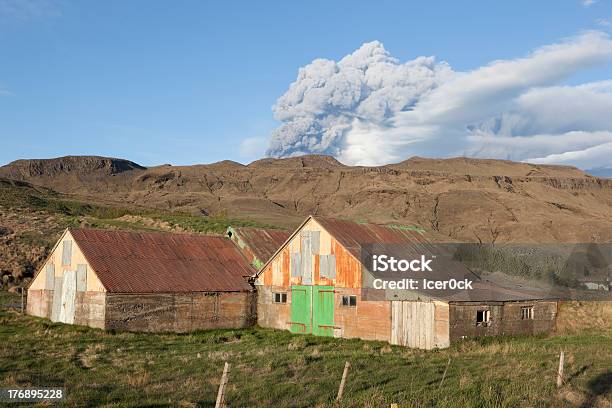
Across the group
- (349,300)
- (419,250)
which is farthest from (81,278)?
(419,250)

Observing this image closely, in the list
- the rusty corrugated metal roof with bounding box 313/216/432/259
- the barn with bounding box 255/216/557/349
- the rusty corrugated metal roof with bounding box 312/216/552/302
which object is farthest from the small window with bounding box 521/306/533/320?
the rusty corrugated metal roof with bounding box 313/216/432/259

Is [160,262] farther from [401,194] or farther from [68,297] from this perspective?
[401,194]

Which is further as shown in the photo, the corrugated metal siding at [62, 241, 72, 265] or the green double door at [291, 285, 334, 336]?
the corrugated metal siding at [62, 241, 72, 265]

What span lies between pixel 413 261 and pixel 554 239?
7078 cm

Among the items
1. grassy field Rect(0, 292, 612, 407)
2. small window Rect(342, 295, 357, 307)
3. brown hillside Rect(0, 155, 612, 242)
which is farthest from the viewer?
brown hillside Rect(0, 155, 612, 242)

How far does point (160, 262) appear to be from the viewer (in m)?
33.2

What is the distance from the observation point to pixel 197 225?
65.8m

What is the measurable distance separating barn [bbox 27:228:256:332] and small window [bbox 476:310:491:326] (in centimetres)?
1290

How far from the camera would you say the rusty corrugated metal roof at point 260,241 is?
3784cm

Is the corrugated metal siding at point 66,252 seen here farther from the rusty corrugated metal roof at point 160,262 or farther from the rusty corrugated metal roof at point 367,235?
the rusty corrugated metal roof at point 367,235

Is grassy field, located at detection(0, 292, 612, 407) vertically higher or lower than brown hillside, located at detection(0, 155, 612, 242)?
lower

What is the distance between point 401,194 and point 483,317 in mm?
103215

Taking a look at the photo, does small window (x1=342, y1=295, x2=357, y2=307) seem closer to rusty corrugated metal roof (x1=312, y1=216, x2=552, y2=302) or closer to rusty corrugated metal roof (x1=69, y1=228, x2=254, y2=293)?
rusty corrugated metal roof (x1=312, y1=216, x2=552, y2=302)

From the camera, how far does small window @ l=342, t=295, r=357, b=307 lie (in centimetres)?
2958
